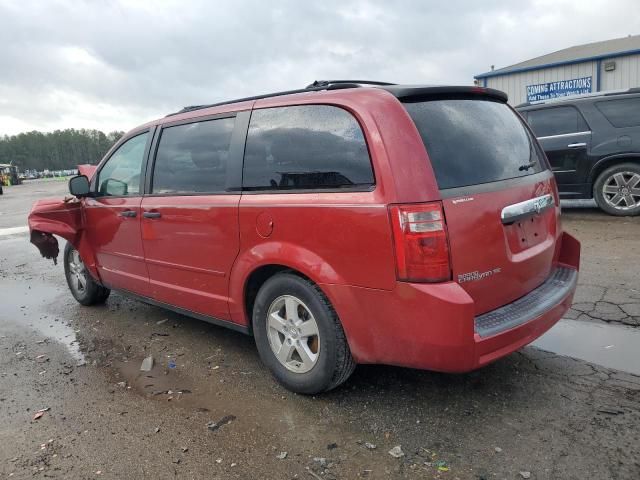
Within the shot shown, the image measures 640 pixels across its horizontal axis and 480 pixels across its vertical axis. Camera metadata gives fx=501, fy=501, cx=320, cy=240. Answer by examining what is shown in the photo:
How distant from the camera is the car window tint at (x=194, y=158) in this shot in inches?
135

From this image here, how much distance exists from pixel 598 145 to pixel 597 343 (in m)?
5.13

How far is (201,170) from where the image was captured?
141 inches

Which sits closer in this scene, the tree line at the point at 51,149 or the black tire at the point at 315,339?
the black tire at the point at 315,339

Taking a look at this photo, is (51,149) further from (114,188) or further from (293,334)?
(293,334)

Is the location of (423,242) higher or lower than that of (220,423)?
higher

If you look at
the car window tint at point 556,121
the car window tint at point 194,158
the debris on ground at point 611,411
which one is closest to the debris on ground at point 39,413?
the car window tint at point 194,158

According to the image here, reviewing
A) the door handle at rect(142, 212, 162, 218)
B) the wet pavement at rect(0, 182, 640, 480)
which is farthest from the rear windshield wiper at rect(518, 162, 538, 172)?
the door handle at rect(142, 212, 162, 218)

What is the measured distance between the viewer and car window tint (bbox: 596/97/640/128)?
7449 mm

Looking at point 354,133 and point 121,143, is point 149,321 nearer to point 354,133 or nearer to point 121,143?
point 121,143

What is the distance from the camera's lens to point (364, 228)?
8.38 ft

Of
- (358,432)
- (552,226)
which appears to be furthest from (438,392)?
(552,226)

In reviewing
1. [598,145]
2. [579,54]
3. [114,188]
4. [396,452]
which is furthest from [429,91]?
[579,54]

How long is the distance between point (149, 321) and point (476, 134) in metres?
3.46

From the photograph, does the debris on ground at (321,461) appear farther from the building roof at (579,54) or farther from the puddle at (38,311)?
the building roof at (579,54)
